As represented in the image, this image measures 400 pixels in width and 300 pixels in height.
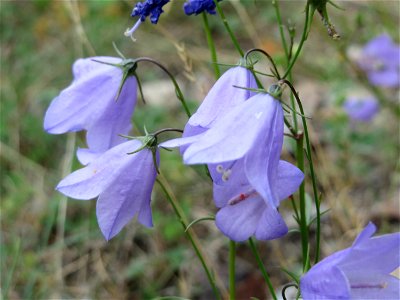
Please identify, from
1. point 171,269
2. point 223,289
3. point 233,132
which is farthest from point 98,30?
point 233,132

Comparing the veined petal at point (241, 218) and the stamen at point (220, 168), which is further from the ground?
the stamen at point (220, 168)

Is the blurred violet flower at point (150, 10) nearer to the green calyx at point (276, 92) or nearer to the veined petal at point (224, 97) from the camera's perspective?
the veined petal at point (224, 97)

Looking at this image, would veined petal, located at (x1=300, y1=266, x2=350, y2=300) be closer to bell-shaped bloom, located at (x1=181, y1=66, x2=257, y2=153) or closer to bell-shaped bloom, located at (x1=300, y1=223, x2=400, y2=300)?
bell-shaped bloom, located at (x1=300, y1=223, x2=400, y2=300)

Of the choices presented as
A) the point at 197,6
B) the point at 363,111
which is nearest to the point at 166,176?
the point at 363,111

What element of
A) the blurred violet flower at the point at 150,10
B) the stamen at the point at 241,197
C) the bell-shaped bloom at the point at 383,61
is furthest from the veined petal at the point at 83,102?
the bell-shaped bloom at the point at 383,61

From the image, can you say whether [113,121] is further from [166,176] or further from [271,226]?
[166,176]

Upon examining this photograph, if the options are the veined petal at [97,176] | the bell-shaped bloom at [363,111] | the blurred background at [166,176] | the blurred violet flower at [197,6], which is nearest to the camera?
the veined petal at [97,176]

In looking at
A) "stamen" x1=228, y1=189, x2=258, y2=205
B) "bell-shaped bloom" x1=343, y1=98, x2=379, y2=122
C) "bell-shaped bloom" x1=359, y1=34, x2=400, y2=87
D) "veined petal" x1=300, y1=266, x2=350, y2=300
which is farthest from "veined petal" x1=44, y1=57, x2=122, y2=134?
"bell-shaped bloom" x1=359, y1=34, x2=400, y2=87

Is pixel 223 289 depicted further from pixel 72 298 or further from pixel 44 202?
pixel 44 202
